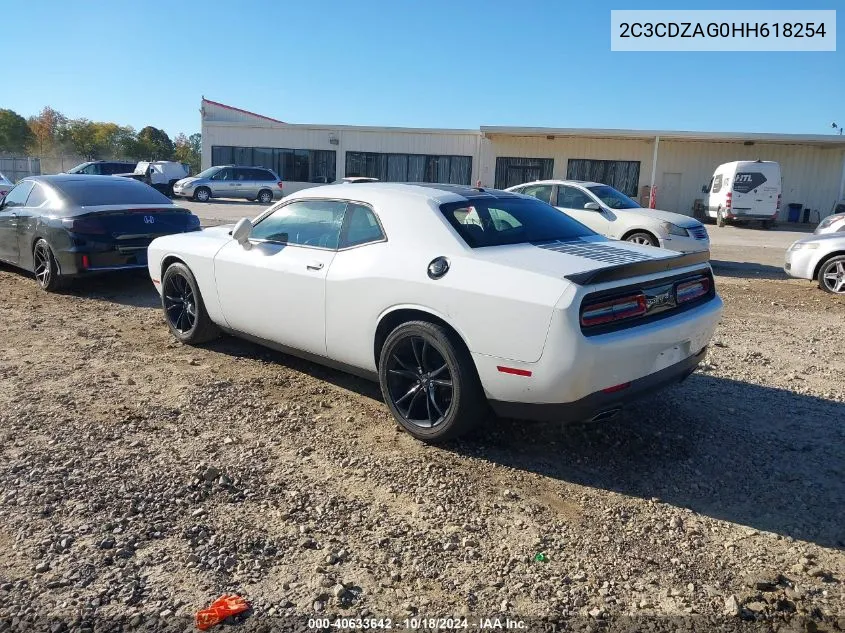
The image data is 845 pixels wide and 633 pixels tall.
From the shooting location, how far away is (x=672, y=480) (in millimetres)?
3633

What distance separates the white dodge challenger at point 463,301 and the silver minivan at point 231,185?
25800 mm

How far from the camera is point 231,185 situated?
1179 inches

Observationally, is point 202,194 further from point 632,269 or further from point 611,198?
point 632,269

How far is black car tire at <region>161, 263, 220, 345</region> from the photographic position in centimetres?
566

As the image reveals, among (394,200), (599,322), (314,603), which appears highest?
(394,200)

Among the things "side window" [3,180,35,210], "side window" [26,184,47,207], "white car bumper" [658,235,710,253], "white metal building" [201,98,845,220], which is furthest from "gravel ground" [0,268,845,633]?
"white metal building" [201,98,845,220]

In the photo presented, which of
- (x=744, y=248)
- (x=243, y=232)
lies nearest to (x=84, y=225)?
(x=243, y=232)

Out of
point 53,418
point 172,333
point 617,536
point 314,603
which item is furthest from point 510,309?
point 172,333

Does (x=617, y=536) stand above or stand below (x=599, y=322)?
below

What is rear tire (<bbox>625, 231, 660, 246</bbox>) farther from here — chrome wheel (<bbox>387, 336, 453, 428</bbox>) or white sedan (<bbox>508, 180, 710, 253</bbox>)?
chrome wheel (<bbox>387, 336, 453, 428</bbox>)

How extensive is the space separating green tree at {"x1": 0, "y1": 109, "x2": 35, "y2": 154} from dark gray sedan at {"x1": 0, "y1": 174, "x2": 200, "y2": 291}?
58906 millimetres

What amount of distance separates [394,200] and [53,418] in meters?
2.59

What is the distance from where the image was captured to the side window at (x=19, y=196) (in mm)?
8812

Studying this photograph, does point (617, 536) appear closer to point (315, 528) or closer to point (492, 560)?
point (492, 560)
